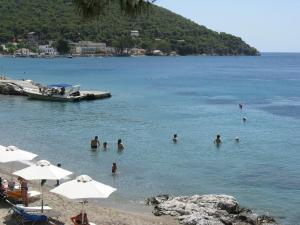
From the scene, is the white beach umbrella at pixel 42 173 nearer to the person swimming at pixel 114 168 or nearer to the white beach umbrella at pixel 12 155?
the white beach umbrella at pixel 12 155

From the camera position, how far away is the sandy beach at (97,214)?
1761 centimetres

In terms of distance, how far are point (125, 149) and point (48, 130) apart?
30.1ft

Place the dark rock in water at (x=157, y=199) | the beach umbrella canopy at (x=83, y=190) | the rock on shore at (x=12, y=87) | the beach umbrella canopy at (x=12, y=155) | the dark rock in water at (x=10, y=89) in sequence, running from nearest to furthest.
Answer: the beach umbrella canopy at (x=83, y=190), the beach umbrella canopy at (x=12, y=155), the dark rock in water at (x=157, y=199), the dark rock in water at (x=10, y=89), the rock on shore at (x=12, y=87)

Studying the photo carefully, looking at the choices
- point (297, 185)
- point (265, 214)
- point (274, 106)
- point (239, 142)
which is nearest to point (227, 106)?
point (274, 106)

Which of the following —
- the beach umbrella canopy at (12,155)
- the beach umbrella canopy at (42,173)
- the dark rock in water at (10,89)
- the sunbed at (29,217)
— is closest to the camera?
the sunbed at (29,217)

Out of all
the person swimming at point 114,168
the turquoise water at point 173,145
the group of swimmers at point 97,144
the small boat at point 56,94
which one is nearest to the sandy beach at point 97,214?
the turquoise water at point 173,145

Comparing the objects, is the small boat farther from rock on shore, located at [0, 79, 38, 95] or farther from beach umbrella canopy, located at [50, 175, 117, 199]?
beach umbrella canopy, located at [50, 175, 117, 199]

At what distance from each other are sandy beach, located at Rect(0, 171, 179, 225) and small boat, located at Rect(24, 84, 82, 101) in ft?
132

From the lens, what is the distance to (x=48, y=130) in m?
39.8

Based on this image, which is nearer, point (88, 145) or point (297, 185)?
point (297, 185)

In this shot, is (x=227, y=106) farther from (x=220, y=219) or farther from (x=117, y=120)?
(x=220, y=219)

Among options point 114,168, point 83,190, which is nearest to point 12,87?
point 114,168

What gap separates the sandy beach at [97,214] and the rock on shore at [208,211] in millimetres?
526

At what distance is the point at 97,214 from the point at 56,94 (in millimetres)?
43454
